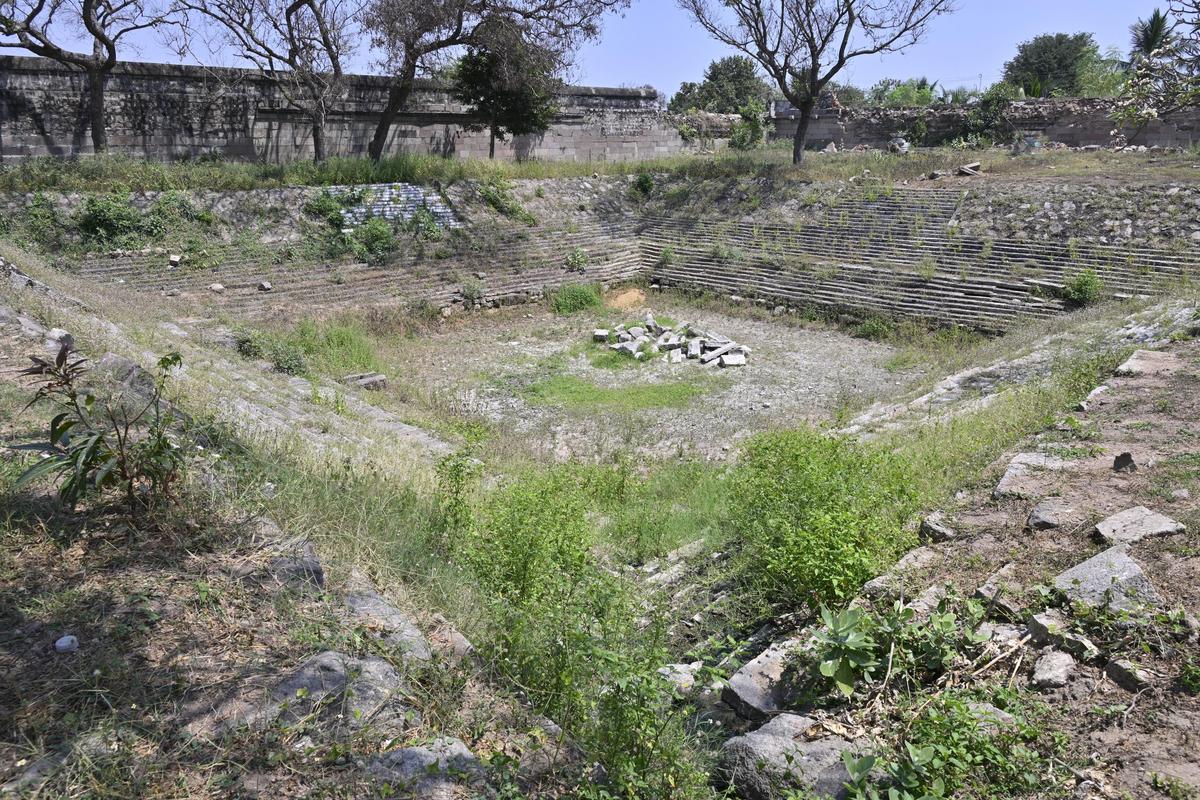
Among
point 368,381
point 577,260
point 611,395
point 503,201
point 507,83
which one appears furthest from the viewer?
point 507,83

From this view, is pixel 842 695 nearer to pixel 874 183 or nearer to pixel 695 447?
pixel 695 447

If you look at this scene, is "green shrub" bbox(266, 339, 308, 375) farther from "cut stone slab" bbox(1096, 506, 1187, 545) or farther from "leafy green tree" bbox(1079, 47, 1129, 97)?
"leafy green tree" bbox(1079, 47, 1129, 97)

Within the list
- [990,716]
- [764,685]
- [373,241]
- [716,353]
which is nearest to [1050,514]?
[990,716]

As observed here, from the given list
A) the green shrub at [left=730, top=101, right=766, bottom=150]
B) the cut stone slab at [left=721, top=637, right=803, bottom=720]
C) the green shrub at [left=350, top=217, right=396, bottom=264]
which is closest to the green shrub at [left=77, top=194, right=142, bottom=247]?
the green shrub at [left=350, top=217, right=396, bottom=264]

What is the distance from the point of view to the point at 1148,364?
23.5 ft

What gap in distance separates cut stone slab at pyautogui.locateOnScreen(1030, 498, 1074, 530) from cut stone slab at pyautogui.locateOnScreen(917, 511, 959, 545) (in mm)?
411

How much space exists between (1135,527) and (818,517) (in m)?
1.55

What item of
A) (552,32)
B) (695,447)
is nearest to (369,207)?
(552,32)

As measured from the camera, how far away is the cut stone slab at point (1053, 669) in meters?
3.12

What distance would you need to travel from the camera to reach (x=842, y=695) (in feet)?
10.9

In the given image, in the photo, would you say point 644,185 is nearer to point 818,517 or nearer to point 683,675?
point 818,517

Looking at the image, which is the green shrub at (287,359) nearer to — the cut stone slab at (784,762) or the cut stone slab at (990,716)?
the cut stone slab at (784,762)

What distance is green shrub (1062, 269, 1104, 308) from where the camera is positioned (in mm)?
11734

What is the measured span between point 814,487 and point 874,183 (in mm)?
13795
